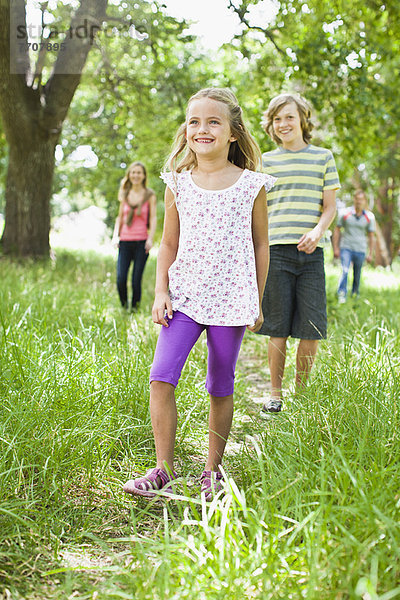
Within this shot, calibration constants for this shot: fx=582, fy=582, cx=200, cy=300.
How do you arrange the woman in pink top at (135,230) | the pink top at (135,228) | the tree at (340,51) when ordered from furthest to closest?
the tree at (340,51) < the pink top at (135,228) < the woman in pink top at (135,230)

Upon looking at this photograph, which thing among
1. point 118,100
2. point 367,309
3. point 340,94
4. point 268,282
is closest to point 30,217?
point 118,100

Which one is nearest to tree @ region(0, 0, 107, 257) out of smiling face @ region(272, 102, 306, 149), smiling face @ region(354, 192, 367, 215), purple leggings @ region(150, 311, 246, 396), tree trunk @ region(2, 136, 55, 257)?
tree trunk @ region(2, 136, 55, 257)

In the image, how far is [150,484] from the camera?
7.94 feet

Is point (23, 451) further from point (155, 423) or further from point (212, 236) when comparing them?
point (212, 236)

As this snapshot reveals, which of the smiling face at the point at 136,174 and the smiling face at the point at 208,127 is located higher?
the smiling face at the point at 136,174

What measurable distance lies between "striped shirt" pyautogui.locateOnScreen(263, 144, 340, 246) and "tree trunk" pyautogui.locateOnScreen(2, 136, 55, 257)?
7.57m

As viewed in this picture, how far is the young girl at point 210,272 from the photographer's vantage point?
8.25 ft

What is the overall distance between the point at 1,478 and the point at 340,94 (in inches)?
325

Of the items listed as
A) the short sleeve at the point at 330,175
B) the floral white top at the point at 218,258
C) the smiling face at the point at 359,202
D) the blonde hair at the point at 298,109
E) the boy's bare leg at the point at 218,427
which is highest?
the blonde hair at the point at 298,109

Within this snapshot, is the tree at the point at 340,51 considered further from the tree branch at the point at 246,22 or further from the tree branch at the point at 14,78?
the tree branch at the point at 14,78

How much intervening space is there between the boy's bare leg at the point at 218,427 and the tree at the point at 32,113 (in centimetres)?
792

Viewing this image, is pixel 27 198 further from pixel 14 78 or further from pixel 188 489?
pixel 188 489

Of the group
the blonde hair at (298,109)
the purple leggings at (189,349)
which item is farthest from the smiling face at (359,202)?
the purple leggings at (189,349)

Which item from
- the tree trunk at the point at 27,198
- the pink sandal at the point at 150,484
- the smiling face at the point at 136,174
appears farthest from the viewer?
the tree trunk at the point at 27,198
